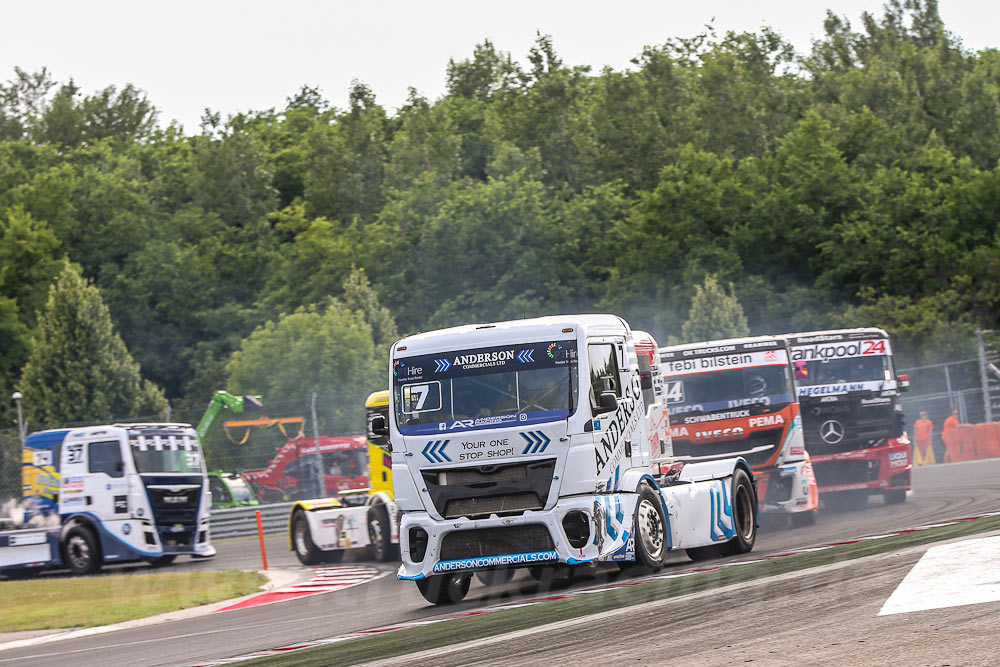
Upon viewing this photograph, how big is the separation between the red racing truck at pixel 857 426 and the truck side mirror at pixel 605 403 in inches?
340

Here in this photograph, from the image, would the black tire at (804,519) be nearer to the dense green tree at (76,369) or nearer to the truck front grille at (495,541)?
the truck front grille at (495,541)

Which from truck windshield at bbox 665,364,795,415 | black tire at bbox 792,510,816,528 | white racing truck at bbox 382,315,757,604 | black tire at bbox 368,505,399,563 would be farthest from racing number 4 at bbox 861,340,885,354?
white racing truck at bbox 382,315,757,604

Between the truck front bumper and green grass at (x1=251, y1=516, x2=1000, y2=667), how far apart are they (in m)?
0.53

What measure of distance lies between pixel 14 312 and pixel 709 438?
53.3m

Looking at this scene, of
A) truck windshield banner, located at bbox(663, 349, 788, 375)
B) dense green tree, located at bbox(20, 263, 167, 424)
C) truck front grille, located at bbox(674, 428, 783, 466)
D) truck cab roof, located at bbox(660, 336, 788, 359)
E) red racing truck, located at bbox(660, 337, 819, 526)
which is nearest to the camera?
red racing truck, located at bbox(660, 337, 819, 526)

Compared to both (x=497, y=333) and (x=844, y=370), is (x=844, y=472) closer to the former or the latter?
(x=844, y=370)

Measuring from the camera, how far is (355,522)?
19.6m

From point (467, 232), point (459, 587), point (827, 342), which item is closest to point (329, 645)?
point (459, 587)

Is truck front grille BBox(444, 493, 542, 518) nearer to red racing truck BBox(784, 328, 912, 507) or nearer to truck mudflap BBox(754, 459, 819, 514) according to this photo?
truck mudflap BBox(754, 459, 819, 514)

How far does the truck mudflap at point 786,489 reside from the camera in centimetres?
1761

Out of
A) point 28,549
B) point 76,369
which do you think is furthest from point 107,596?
point 76,369

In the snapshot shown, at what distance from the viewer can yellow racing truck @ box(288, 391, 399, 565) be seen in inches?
749

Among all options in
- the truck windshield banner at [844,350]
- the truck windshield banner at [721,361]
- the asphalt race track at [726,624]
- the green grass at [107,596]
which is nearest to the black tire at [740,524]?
the asphalt race track at [726,624]

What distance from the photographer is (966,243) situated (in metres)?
60.7
